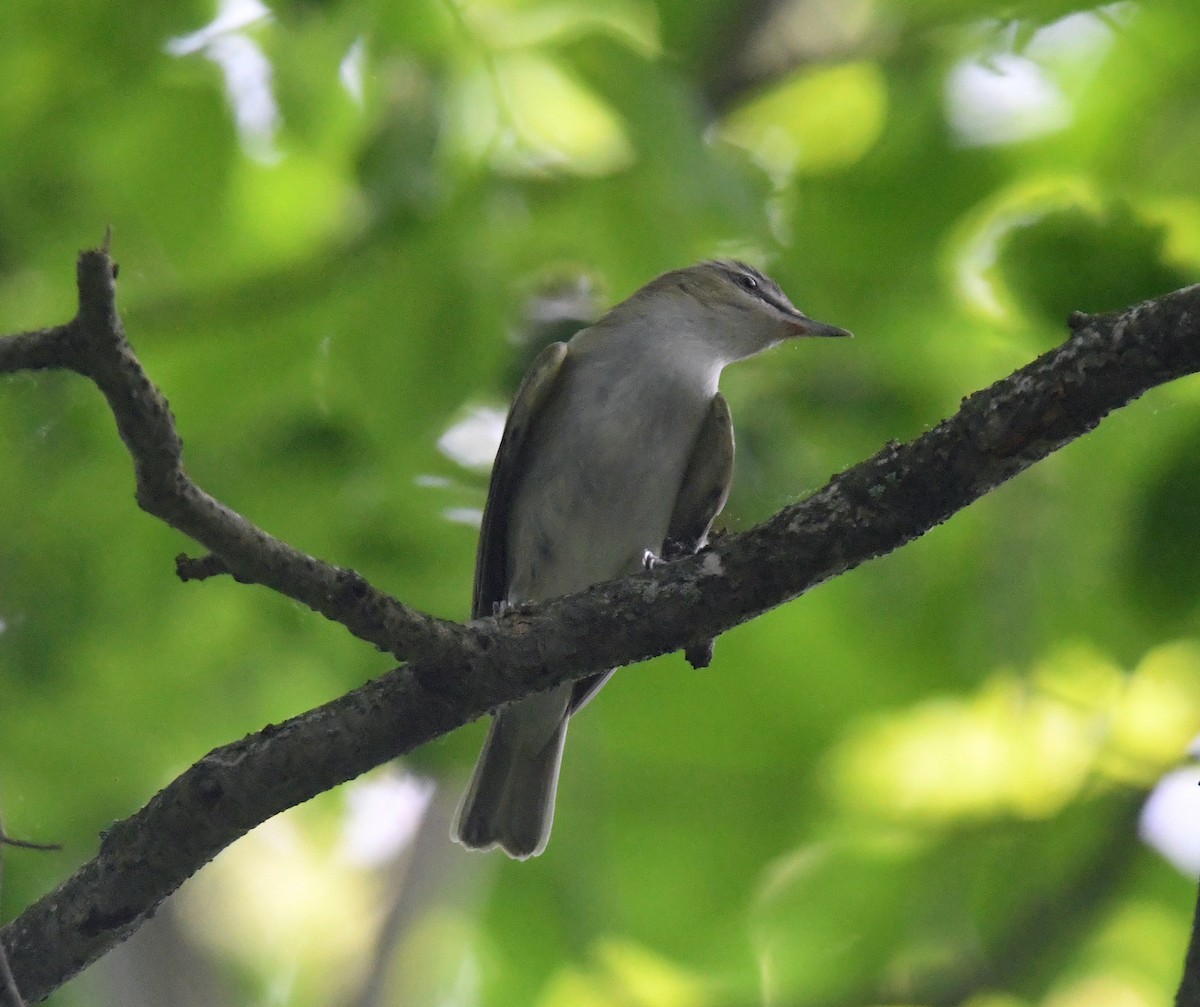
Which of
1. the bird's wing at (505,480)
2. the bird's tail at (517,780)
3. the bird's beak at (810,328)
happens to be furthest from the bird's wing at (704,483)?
the bird's tail at (517,780)

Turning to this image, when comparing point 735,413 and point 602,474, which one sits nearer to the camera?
point 735,413

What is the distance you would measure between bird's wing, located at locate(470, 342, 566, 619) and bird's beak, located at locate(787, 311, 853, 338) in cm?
87

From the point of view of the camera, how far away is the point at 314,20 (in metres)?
3.80

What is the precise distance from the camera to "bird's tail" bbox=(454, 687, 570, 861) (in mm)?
5230

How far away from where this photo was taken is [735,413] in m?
4.77

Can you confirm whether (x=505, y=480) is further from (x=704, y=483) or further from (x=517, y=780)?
(x=517, y=780)

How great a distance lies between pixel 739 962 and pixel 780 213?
2542 millimetres

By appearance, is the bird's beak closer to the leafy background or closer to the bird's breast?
the leafy background

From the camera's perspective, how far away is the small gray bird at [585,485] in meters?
5.26

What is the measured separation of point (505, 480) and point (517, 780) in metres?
1.19

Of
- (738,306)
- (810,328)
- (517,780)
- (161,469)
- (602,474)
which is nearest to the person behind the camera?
(161,469)

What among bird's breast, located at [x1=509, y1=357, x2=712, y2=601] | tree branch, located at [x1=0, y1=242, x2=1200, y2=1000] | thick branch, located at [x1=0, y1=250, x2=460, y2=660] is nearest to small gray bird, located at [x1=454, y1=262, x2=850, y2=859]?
bird's breast, located at [x1=509, y1=357, x2=712, y2=601]

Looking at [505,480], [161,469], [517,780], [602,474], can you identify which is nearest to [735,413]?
[602,474]

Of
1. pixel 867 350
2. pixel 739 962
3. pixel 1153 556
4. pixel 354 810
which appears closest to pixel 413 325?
pixel 867 350
